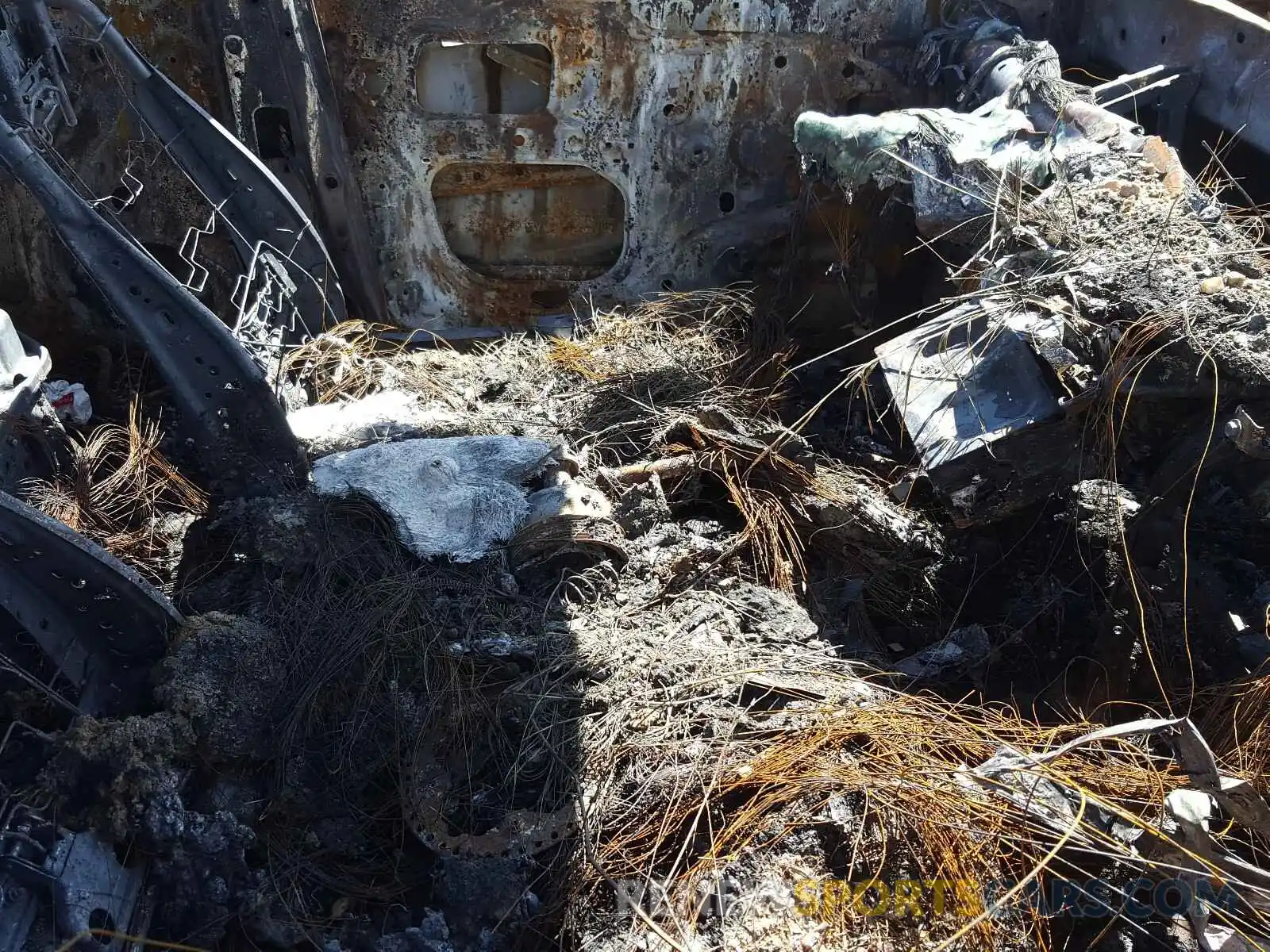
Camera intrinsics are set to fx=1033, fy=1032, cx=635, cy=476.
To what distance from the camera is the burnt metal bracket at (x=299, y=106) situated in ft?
14.7

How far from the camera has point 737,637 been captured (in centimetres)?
353

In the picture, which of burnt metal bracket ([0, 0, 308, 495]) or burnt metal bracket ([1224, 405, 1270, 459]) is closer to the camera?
burnt metal bracket ([1224, 405, 1270, 459])

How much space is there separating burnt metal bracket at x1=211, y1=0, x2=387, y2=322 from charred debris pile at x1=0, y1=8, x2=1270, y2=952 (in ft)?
1.77

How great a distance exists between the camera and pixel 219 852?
276 centimetres

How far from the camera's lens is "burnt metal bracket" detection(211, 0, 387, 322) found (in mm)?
4488

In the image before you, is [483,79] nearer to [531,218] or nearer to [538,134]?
[538,134]

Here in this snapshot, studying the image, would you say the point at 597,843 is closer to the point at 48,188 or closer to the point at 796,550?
the point at 796,550

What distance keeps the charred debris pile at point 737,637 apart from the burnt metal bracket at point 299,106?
0.54 metres

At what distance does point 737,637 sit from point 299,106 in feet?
10.2

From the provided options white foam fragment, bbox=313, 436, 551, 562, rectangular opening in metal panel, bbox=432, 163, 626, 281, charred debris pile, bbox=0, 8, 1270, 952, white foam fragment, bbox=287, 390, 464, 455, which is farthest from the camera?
rectangular opening in metal panel, bbox=432, 163, 626, 281

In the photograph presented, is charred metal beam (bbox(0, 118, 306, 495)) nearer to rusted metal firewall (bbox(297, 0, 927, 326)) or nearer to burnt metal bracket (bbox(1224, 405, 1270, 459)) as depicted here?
rusted metal firewall (bbox(297, 0, 927, 326))

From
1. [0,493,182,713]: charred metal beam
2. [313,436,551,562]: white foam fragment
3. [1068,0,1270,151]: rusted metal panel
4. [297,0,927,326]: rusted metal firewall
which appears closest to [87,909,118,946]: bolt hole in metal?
[0,493,182,713]: charred metal beam

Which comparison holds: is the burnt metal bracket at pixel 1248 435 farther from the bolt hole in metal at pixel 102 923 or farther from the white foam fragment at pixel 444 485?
the bolt hole in metal at pixel 102 923

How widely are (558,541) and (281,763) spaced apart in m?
1.15
